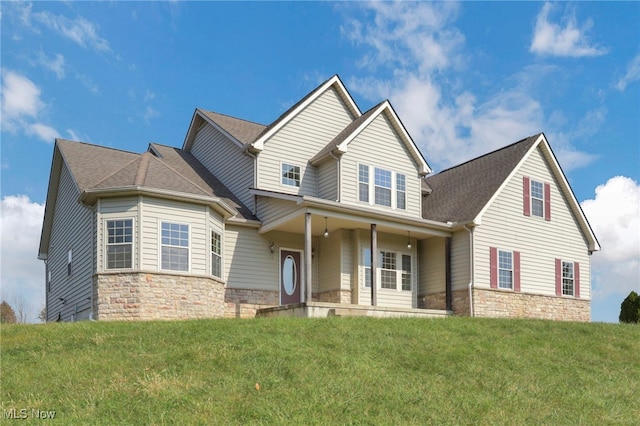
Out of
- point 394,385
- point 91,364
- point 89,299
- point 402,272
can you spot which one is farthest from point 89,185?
point 394,385

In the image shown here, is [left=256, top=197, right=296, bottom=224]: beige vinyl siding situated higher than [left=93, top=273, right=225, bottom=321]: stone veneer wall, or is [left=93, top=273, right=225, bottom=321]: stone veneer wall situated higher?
[left=256, top=197, right=296, bottom=224]: beige vinyl siding

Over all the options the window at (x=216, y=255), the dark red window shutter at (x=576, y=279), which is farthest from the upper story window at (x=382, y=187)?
the dark red window shutter at (x=576, y=279)

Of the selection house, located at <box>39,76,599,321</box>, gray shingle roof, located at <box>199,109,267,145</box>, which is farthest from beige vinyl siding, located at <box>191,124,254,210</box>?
gray shingle roof, located at <box>199,109,267,145</box>

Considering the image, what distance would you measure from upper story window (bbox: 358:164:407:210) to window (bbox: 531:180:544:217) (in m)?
5.06

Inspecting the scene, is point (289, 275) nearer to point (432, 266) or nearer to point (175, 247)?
point (175, 247)

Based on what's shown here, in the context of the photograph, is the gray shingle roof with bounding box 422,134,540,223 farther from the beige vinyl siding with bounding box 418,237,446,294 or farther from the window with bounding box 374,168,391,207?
the window with bounding box 374,168,391,207

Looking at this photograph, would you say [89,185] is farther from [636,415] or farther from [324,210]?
[636,415]

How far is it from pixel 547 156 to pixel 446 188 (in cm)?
399

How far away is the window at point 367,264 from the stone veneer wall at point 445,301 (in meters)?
2.62

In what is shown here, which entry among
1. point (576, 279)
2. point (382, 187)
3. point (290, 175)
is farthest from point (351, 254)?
point (576, 279)

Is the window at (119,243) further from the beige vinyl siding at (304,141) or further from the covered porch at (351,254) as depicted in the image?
the beige vinyl siding at (304,141)

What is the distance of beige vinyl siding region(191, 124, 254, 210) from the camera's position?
73.6 ft

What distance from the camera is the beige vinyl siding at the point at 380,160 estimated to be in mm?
22312

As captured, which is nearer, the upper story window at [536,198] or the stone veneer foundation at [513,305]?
the stone veneer foundation at [513,305]
